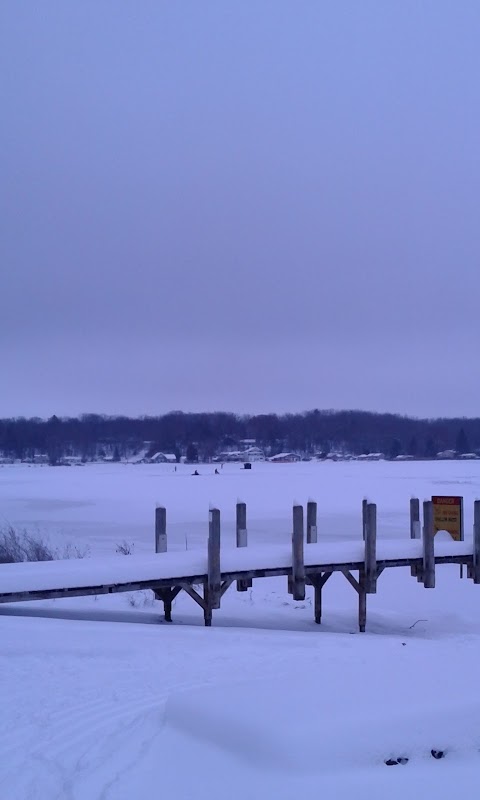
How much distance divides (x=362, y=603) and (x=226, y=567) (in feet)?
9.46

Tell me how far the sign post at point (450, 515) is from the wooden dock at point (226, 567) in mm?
2067

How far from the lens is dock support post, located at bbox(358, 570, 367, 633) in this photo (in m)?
14.2

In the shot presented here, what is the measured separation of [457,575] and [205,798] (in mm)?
15497

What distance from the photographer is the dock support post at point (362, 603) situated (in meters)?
14.2

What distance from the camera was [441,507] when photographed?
59.5 feet

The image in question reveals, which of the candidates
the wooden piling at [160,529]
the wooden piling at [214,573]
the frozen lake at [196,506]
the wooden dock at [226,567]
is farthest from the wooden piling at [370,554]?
the frozen lake at [196,506]

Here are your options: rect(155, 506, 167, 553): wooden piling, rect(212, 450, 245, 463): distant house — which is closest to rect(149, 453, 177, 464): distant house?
rect(212, 450, 245, 463): distant house

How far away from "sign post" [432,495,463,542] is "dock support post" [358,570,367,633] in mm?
4077

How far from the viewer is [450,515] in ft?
59.1

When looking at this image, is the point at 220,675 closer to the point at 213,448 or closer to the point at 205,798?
the point at 205,798

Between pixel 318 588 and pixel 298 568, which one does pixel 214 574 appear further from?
pixel 318 588

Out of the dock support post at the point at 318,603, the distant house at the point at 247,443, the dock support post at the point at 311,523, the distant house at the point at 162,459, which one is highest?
the distant house at the point at 247,443

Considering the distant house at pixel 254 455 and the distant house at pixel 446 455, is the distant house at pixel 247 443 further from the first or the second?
the distant house at pixel 446 455

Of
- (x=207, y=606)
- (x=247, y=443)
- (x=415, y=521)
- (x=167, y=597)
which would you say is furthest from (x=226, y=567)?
(x=247, y=443)
